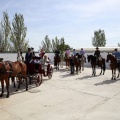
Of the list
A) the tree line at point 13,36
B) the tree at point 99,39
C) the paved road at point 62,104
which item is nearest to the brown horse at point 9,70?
the paved road at point 62,104

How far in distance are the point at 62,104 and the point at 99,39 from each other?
56873 mm

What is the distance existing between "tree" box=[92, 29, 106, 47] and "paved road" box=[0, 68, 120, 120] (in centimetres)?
5289

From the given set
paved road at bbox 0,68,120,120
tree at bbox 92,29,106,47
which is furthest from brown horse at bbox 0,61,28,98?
tree at bbox 92,29,106,47

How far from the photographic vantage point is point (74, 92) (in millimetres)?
9664

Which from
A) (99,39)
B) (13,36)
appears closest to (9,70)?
(13,36)

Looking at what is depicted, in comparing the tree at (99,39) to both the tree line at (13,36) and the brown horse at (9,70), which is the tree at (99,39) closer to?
the tree line at (13,36)

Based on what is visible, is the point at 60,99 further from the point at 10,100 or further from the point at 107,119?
the point at 107,119

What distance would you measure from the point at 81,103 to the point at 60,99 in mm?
1050

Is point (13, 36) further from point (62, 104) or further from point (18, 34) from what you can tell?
point (62, 104)

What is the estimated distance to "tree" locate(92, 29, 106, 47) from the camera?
2442 inches

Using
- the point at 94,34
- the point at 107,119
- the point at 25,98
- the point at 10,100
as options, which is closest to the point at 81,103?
the point at 107,119

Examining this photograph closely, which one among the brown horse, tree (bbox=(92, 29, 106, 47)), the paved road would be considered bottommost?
the paved road

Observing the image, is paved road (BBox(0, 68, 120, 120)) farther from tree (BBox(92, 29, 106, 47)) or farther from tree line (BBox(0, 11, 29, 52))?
tree (BBox(92, 29, 106, 47))

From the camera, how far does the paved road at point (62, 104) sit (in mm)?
6477
